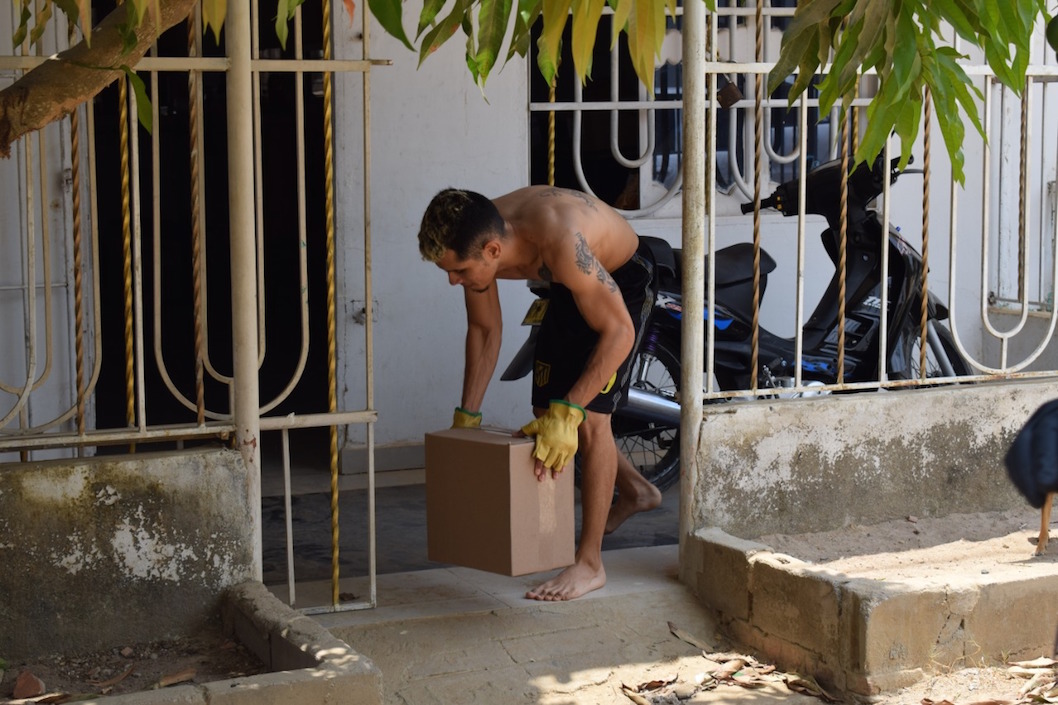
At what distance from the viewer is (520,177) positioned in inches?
252

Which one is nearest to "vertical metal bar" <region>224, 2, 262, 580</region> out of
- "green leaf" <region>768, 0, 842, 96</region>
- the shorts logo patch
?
the shorts logo patch

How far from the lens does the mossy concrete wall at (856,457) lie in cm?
461

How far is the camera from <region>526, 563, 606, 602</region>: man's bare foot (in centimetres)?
432

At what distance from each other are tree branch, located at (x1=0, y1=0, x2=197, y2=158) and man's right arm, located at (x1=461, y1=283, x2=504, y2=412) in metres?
2.24

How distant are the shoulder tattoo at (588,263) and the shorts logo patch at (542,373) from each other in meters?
0.55

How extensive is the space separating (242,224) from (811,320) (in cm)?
300

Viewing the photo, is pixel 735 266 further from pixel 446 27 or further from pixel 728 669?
pixel 446 27

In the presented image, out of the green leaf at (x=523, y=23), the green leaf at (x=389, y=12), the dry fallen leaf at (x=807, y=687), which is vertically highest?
the green leaf at (x=523, y=23)

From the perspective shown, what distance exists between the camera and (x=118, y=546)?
381 centimetres

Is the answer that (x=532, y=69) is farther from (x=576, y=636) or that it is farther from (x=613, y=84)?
(x=576, y=636)

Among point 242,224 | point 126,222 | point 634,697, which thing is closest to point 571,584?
point 634,697

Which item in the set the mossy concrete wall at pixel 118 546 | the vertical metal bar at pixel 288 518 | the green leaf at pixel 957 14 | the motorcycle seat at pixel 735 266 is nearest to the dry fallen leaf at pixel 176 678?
the mossy concrete wall at pixel 118 546

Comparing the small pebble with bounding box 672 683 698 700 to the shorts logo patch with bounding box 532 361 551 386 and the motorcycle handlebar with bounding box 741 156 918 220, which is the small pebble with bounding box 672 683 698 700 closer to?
the shorts logo patch with bounding box 532 361 551 386

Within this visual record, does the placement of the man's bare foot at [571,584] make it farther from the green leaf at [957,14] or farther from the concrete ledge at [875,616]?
the green leaf at [957,14]
